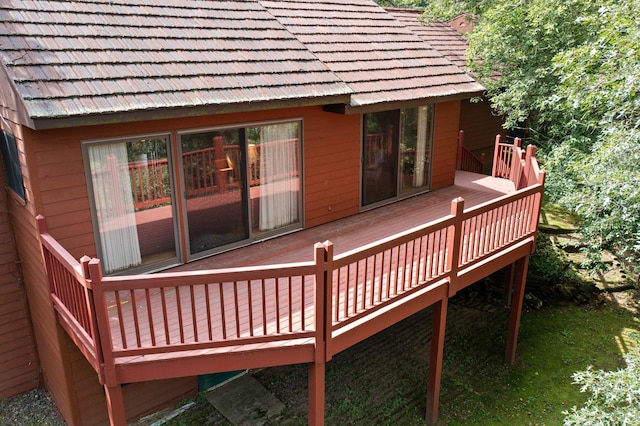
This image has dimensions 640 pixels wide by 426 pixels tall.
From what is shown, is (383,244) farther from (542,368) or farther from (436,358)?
(542,368)

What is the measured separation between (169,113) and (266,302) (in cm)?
258

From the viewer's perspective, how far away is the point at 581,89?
7633 mm

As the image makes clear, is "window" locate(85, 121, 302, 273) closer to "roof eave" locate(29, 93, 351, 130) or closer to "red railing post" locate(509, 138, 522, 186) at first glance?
"roof eave" locate(29, 93, 351, 130)

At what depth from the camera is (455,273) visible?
23.1 ft

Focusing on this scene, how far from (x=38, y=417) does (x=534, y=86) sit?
1136 cm

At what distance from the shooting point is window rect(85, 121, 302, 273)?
626cm

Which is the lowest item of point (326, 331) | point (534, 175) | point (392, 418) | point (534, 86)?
point (392, 418)

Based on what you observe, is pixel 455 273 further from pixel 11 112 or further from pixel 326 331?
pixel 11 112

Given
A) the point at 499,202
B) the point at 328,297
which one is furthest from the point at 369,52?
the point at 328,297

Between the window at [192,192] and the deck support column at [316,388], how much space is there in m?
2.60

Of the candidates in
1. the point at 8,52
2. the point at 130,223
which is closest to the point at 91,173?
the point at 130,223

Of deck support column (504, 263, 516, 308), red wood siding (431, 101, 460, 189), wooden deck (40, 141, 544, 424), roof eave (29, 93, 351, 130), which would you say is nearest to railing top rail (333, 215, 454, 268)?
wooden deck (40, 141, 544, 424)

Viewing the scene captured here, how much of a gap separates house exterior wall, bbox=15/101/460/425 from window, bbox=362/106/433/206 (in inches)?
13.9

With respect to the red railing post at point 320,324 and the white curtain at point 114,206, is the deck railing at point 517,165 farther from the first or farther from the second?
the white curtain at point 114,206
